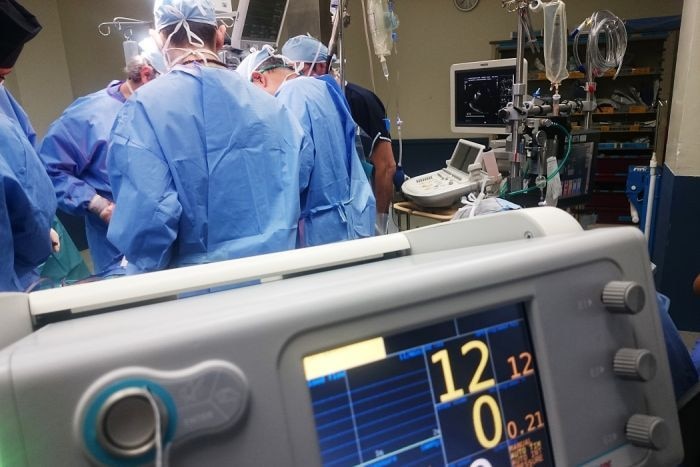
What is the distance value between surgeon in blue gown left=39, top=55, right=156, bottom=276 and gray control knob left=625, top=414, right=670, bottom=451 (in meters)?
1.97

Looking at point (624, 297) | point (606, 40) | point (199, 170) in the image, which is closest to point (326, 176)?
point (199, 170)

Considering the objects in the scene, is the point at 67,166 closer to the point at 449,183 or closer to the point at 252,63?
the point at 252,63

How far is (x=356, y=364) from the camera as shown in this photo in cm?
49

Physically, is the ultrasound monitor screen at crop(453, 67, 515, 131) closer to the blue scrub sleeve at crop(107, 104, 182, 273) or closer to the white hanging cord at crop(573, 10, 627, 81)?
the white hanging cord at crop(573, 10, 627, 81)

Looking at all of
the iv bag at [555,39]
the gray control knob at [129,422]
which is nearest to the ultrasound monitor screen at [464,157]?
the iv bag at [555,39]

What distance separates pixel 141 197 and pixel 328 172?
0.84 m

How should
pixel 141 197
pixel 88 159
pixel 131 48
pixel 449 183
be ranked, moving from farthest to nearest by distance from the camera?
pixel 449 183 < pixel 131 48 < pixel 88 159 < pixel 141 197

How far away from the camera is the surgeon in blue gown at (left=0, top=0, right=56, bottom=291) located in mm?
1399

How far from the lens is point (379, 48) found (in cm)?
262

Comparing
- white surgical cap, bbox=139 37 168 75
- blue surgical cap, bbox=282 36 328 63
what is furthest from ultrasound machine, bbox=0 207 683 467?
blue surgical cap, bbox=282 36 328 63

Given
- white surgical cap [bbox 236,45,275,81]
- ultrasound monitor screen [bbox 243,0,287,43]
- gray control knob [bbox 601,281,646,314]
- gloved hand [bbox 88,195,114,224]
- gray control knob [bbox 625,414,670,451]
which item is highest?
ultrasound monitor screen [bbox 243,0,287,43]

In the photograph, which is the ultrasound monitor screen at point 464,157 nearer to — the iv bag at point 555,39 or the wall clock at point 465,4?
the iv bag at point 555,39

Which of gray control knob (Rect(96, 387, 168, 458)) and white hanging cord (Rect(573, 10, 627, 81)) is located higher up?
white hanging cord (Rect(573, 10, 627, 81))

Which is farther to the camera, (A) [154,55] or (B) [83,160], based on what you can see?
(B) [83,160]
